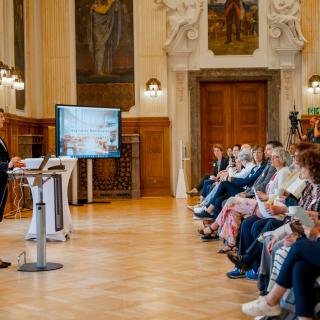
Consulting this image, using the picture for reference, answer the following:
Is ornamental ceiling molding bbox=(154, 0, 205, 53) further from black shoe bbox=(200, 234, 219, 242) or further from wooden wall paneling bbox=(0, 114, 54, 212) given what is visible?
black shoe bbox=(200, 234, 219, 242)

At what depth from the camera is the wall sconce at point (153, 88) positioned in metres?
14.7

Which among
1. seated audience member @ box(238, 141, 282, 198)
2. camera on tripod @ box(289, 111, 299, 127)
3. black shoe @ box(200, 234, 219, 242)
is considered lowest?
black shoe @ box(200, 234, 219, 242)

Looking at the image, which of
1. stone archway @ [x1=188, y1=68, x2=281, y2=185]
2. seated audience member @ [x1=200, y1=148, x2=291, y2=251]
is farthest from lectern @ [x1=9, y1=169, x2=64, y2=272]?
stone archway @ [x1=188, y1=68, x2=281, y2=185]

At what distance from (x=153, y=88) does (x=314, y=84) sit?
3.73m

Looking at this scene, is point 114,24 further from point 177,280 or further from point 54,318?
point 54,318

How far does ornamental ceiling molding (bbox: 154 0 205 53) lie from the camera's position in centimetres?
1481

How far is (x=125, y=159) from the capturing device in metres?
14.9

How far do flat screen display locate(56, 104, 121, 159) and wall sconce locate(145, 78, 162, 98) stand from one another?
130 centimetres

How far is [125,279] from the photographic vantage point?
5.91m

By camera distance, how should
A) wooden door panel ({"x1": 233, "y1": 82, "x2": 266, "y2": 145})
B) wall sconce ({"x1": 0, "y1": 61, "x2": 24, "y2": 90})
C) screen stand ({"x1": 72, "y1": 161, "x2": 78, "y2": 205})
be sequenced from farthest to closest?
wooden door panel ({"x1": 233, "y1": 82, "x2": 266, "y2": 145}) → screen stand ({"x1": 72, "y1": 161, "x2": 78, "y2": 205}) → wall sconce ({"x1": 0, "y1": 61, "x2": 24, "y2": 90})

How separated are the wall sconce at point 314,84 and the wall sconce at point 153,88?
350 centimetres

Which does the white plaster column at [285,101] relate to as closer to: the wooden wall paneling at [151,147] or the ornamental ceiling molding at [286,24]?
the ornamental ceiling molding at [286,24]

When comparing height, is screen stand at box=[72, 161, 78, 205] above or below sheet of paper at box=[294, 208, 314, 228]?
below

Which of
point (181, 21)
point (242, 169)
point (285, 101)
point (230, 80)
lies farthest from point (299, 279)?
point (181, 21)
